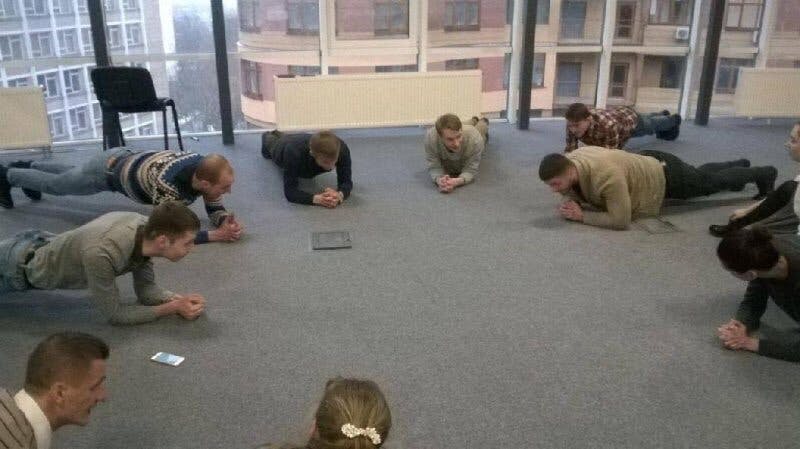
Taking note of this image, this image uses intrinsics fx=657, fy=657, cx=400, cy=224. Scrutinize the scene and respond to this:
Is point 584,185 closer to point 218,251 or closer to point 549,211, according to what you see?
point 549,211

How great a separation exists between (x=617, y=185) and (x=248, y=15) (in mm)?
4393

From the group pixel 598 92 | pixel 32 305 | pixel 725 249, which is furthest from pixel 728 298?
pixel 598 92

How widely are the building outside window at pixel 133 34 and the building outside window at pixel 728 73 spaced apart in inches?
248

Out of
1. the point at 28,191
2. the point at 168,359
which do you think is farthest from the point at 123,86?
the point at 168,359

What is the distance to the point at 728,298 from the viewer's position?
3.27 m

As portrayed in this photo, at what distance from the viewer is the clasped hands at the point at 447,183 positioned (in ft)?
16.1

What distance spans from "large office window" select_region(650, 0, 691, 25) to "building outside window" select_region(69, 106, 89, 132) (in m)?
6.19

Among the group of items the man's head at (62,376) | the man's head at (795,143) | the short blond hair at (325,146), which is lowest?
the man's head at (62,376)

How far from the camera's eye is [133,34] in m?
6.45

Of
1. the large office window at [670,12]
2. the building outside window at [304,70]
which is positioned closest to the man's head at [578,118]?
the building outside window at [304,70]

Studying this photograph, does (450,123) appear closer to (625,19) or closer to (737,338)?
(737,338)

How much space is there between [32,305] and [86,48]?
4.05m

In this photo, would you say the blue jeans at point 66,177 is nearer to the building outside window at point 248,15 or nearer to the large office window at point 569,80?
the building outside window at point 248,15

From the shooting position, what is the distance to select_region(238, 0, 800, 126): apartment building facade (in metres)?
6.81
